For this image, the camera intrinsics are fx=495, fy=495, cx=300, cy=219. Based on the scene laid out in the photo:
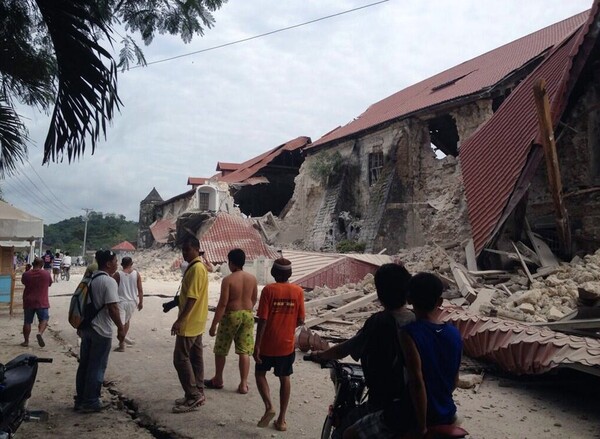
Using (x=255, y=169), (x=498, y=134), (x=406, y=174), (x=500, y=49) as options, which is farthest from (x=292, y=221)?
(x=498, y=134)

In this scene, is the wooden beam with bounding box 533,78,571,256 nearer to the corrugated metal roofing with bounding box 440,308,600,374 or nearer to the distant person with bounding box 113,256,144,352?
the corrugated metal roofing with bounding box 440,308,600,374

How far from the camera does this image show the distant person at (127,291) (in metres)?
7.45

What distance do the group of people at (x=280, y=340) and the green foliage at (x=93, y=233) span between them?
204 ft

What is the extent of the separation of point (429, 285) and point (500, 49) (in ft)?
77.9

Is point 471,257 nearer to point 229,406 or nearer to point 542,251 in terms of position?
point 542,251

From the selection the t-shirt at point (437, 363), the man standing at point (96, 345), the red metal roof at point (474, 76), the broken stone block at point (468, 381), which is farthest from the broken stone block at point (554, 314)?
the red metal roof at point (474, 76)

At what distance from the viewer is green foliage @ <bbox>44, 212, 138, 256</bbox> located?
69312mm

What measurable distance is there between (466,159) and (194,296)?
9.78 m

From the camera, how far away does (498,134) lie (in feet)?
38.9

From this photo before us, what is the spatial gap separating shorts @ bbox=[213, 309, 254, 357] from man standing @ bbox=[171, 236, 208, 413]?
0.29m

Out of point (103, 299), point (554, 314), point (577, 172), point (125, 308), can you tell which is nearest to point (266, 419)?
point (103, 299)

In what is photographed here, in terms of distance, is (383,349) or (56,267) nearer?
(383,349)

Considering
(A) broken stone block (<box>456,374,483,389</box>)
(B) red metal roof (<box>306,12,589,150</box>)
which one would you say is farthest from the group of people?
(B) red metal roof (<box>306,12,589,150</box>)

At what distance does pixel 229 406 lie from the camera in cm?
470
